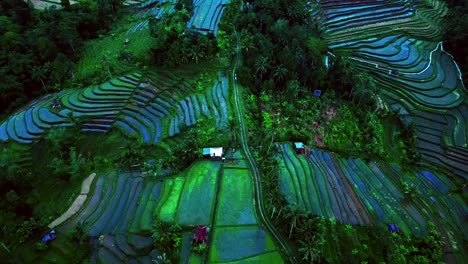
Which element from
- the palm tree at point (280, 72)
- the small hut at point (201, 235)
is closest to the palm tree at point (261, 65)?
the palm tree at point (280, 72)

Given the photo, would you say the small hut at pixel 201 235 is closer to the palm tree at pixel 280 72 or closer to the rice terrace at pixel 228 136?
the rice terrace at pixel 228 136

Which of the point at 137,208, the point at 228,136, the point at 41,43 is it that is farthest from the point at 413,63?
the point at 41,43

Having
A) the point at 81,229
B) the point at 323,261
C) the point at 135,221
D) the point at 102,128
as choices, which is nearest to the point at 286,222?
the point at 323,261

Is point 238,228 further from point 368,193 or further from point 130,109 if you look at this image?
point 130,109

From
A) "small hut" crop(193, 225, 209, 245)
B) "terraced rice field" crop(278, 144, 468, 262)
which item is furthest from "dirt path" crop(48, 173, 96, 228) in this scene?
"terraced rice field" crop(278, 144, 468, 262)

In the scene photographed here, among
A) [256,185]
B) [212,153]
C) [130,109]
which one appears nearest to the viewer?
[256,185]

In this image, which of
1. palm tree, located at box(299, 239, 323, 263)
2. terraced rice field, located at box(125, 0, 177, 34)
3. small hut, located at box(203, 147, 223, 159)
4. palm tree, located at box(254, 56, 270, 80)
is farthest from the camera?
terraced rice field, located at box(125, 0, 177, 34)

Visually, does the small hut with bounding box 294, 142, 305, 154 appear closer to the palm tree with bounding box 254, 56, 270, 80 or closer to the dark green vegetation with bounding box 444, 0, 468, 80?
the palm tree with bounding box 254, 56, 270, 80
